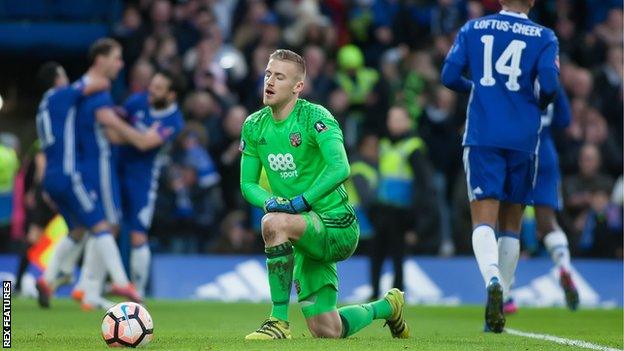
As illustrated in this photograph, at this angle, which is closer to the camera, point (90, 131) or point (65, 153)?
point (65, 153)

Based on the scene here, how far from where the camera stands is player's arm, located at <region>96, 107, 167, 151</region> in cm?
1408

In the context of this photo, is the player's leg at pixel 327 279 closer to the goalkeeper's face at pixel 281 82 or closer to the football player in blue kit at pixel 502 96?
the goalkeeper's face at pixel 281 82

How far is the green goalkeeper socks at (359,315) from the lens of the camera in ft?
28.8

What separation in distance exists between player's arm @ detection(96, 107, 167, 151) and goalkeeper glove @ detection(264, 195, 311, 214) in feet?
19.8

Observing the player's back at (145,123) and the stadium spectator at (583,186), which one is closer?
the player's back at (145,123)

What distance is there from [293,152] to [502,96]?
81.3 inches

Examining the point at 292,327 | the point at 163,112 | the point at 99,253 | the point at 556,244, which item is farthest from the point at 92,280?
the point at 556,244

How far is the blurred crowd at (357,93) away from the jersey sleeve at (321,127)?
769 centimetres

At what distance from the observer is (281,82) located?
8.66 metres

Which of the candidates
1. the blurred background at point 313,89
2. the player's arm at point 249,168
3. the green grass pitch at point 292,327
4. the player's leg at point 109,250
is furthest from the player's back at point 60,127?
the player's arm at point 249,168

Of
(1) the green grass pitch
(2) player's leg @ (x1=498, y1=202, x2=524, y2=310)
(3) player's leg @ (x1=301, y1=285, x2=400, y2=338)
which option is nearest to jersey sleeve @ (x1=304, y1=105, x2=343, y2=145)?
(3) player's leg @ (x1=301, y1=285, x2=400, y2=338)

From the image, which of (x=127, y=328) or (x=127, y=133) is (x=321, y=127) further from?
(x=127, y=133)

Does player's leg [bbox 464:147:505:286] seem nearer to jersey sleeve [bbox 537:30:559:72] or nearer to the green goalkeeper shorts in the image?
jersey sleeve [bbox 537:30:559:72]

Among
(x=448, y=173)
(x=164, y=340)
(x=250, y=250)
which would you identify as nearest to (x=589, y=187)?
(x=448, y=173)
